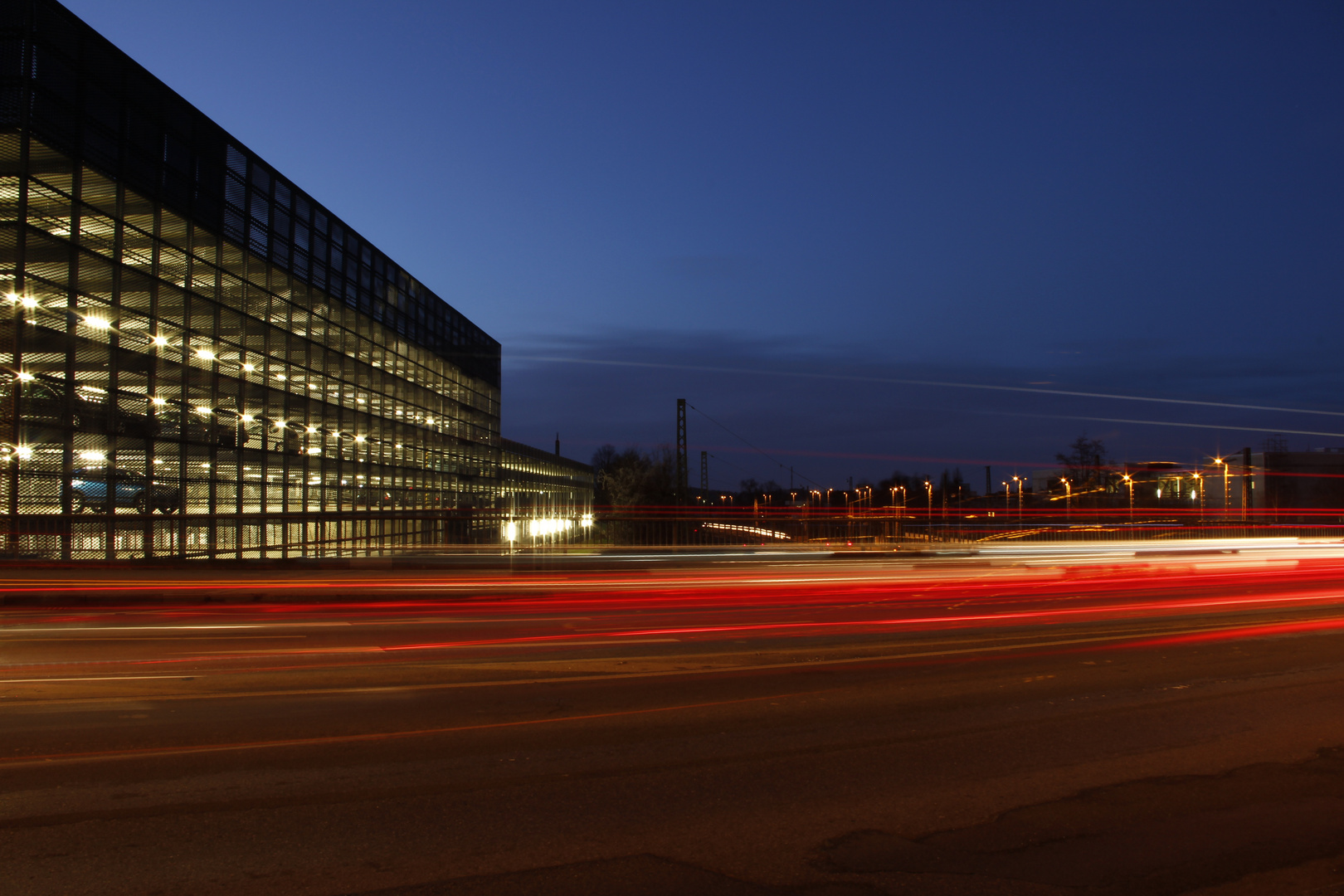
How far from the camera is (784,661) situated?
10.2m

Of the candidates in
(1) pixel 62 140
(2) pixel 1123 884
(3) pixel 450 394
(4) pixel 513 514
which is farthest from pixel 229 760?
(3) pixel 450 394

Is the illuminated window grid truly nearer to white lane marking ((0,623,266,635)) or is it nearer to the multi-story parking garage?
the multi-story parking garage

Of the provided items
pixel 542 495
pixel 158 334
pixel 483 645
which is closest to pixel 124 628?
pixel 483 645

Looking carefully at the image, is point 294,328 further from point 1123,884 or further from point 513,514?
point 1123,884

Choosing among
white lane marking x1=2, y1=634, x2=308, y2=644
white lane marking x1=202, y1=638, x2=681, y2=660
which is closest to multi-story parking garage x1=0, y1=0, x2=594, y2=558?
white lane marking x1=2, y1=634, x2=308, y2=644

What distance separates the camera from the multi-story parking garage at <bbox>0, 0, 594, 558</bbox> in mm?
20000

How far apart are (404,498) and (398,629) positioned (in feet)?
98.7

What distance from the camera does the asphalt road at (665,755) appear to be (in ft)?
14.5

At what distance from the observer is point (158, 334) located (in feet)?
78.5

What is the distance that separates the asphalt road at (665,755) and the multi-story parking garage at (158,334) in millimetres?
8319

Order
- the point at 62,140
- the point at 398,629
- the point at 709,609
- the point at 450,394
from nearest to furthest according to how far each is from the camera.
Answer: the point at 398,629 → the point at 709,609 → the point at 62,140 → the point at 450,394

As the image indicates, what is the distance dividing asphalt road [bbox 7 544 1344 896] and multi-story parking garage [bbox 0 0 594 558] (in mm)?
8319

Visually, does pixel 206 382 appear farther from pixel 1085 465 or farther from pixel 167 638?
pixel 1085 465

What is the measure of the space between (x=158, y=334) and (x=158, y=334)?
28 millimetres
